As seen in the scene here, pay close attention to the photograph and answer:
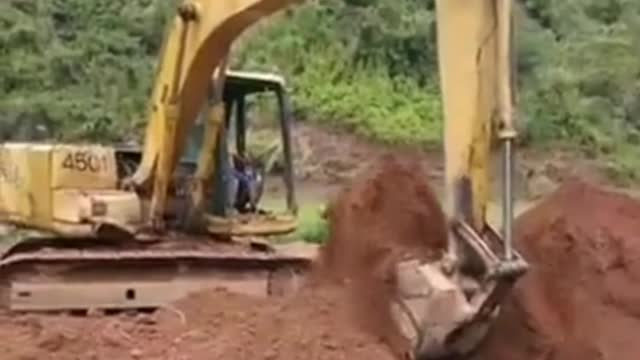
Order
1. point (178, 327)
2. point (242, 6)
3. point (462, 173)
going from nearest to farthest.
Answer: point (462, 173) → point (178, 327) → point (242, 6)

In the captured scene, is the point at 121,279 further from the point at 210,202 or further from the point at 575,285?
the point at 575,285

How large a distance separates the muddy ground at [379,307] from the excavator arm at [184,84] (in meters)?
1.11

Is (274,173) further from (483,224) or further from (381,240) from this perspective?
(483,224)

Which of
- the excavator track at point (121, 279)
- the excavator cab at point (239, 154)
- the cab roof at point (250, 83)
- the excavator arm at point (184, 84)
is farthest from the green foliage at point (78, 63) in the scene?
the excavator track at point (121, 279)

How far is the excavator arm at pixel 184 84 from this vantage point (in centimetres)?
989

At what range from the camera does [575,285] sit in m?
8.99

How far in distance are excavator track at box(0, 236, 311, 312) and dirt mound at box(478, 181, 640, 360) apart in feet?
4.77

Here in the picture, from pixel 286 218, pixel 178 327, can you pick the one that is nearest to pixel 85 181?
pixel 286 218

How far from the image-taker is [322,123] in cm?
3139

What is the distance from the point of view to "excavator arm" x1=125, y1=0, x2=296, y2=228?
9891 mm

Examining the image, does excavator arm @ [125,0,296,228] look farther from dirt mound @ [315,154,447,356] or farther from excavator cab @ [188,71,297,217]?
dirt mound @ [315,154,447,356]

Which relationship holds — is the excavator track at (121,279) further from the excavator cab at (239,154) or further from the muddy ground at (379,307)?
the excavator cab at (239,154)

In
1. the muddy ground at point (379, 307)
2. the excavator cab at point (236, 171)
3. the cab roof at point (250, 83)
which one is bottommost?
the muddy ground at point (379, 307)

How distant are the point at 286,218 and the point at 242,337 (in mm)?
3012
